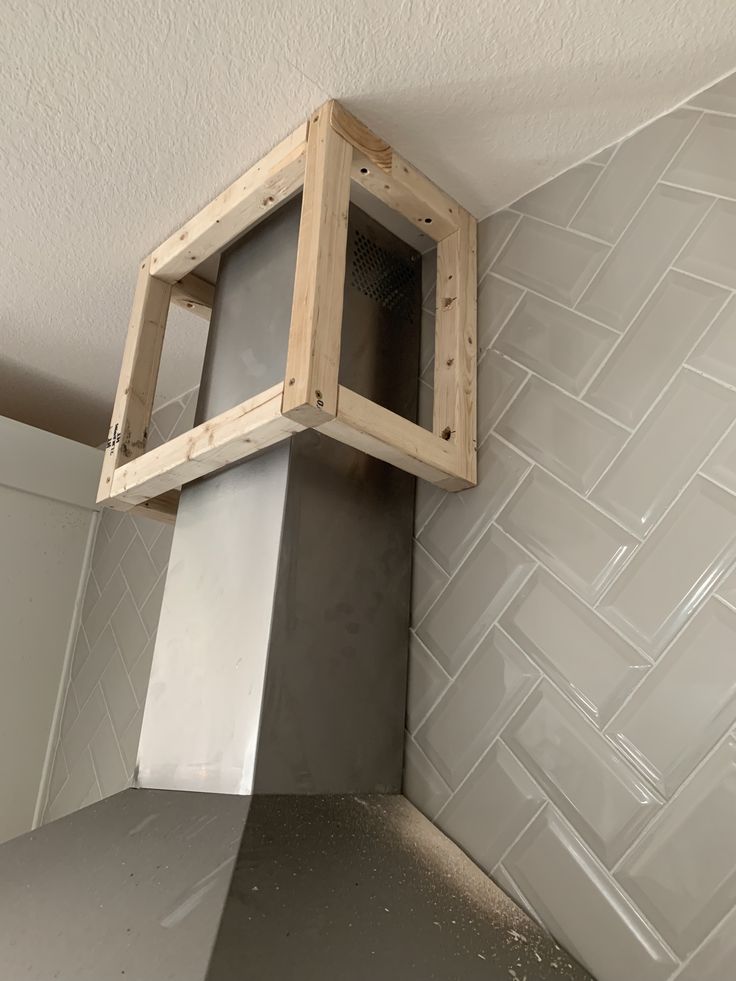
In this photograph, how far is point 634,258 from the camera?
95 cm

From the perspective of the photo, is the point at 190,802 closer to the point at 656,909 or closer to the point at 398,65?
the point at 656,909

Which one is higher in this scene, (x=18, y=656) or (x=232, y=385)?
(x=232, y=385)

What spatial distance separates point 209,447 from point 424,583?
1.20ft

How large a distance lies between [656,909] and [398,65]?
99 cm

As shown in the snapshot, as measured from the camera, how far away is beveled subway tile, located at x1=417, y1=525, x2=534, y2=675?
96 centimetres

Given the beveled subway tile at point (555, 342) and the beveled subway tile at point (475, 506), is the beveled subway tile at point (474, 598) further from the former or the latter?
the beveled subway tile at point (555, 342)

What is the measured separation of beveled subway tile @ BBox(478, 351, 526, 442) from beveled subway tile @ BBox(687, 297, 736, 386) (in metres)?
0.25

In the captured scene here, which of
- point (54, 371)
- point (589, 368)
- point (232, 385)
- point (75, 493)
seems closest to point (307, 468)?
point (232, 385)

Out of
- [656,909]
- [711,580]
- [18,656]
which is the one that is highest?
[711,580]

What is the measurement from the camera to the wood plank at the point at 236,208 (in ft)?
3.32

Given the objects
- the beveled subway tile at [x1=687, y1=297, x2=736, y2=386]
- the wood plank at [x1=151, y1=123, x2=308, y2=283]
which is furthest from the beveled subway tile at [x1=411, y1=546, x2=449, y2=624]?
the wood plank at [x1=151, y1=123, x2=308, y2=283]

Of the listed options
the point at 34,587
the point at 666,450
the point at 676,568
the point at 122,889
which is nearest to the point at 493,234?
the point at 666,450

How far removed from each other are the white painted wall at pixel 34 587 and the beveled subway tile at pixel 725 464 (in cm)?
154

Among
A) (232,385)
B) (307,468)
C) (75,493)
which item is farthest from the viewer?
(75,493)
